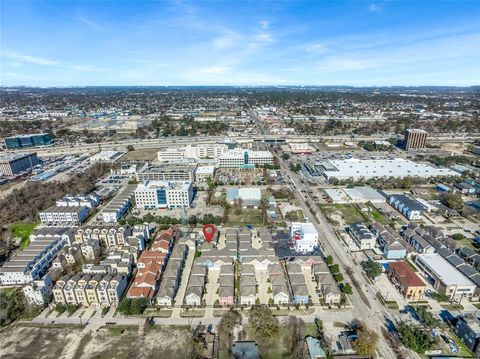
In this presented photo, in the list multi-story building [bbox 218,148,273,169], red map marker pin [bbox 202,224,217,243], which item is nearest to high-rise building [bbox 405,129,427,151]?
multi-story building [bbox 218,148,273,169]

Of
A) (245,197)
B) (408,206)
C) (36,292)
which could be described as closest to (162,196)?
(245,197)

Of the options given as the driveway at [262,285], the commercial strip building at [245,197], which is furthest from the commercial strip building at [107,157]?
the driveway at [262,285]

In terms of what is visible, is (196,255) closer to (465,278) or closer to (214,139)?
(465,278)

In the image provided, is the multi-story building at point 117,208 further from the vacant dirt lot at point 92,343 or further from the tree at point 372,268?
the tree at point 372,268

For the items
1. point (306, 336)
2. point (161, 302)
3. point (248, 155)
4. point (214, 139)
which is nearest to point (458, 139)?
point (248, 155)

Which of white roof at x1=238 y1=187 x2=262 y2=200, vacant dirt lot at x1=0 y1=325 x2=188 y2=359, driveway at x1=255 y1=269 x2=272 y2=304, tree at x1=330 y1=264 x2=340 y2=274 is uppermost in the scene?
white roof at x1=238 y1=187 x2=262 y2=200

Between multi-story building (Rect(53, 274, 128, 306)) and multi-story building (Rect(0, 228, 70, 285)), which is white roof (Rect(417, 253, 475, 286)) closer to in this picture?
multi-story building (Rect(53, 274, 128, 306))
